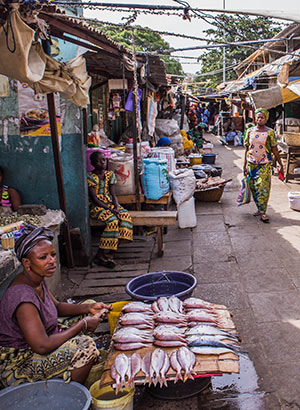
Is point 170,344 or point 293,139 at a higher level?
point 293,139

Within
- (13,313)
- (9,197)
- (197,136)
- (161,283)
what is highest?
A: (197,136)

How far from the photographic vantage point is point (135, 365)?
2.74 meters

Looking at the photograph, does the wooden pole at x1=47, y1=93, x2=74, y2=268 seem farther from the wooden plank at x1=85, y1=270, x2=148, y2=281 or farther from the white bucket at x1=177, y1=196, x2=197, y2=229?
the white bucket at x1=177, y1=196, x2=197, y2=229

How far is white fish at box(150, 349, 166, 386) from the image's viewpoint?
2.64 metres

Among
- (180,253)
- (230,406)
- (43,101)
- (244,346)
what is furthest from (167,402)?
(43,101)

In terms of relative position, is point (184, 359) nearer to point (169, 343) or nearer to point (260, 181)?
point (169, 343)

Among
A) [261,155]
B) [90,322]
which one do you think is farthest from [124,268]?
[261,155]

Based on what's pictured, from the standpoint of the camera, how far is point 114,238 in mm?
5762

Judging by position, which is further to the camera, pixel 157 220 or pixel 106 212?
pixel 157 220

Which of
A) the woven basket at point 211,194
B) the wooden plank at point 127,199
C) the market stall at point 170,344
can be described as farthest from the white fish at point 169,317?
the woven basket at point 211,194

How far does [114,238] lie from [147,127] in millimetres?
5252

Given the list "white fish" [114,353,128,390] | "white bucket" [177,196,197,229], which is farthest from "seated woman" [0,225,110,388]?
"white bucket" [177,196,197,229]

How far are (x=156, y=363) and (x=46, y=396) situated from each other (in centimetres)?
76

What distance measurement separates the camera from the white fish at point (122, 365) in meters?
2.61
